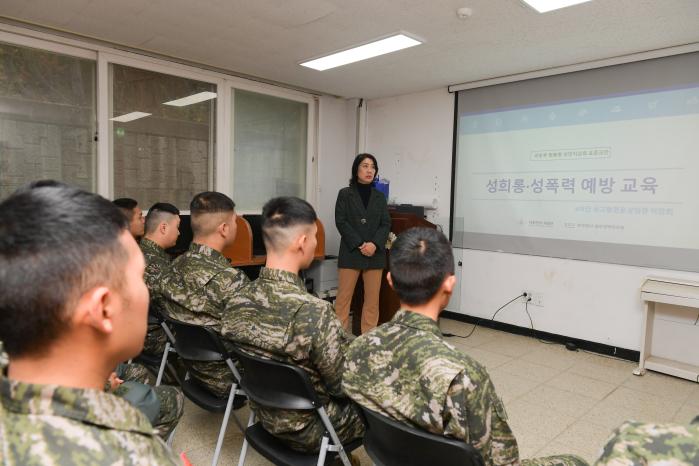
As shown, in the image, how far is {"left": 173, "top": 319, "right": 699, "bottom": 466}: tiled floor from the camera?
2408 mm

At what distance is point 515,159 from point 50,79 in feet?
14.1

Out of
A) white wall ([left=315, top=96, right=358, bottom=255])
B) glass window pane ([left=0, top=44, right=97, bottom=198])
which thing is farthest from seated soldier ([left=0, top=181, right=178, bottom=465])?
white wall ([left=315, top=96, right=358, bottom=255])

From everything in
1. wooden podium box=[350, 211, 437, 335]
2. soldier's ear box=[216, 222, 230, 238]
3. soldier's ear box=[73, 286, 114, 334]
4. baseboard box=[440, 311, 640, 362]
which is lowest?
baseboard box=[440, 311, 640, 362]

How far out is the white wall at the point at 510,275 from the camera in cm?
379

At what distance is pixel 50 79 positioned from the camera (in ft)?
12.1

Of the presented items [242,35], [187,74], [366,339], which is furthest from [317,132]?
[366,339]

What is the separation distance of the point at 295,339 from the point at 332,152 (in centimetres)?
445

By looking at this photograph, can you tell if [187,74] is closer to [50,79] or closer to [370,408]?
[50,79]

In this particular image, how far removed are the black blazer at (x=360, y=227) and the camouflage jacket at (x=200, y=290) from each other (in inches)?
73.4

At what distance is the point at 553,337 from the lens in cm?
429

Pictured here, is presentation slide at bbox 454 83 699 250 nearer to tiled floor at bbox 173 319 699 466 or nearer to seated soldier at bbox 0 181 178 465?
tiled floor at bbox 173 319 699 466

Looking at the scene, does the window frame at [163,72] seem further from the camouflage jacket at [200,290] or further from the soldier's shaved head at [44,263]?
the soldier's shaved head at [44,263]

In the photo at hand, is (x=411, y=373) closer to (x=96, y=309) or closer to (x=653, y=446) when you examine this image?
(x=653, y=446)

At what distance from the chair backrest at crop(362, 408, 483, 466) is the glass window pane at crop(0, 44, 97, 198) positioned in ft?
11.9
